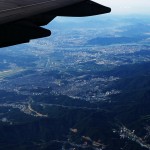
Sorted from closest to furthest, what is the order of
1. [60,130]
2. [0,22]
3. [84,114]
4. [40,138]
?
[0,22]
[40,138]
[60,130]
[84,114]

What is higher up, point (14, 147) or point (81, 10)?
point (81, 10)

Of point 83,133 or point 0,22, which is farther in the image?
point 83,133

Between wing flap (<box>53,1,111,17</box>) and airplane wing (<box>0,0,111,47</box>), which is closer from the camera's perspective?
airplane wing (<box>0,0,111,47</box>)

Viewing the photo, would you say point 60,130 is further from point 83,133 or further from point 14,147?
point 14,147

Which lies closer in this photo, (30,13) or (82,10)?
(30,13)

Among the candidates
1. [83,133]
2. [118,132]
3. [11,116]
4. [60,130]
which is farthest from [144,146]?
[11,116]

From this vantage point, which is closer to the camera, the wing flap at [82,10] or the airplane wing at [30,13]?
the airplane wing at [30,13]

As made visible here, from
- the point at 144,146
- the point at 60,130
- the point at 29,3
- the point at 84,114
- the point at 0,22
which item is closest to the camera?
the point at 0,22
